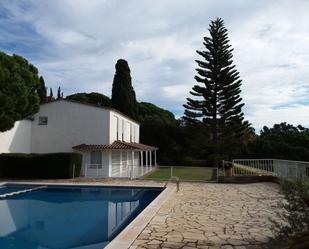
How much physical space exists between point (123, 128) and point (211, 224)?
68.6ft

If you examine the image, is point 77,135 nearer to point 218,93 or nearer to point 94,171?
point 94,171

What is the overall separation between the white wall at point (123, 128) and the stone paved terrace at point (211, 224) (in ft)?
43.2

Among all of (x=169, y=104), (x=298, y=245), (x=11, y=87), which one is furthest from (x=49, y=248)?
(x=169, y=104)

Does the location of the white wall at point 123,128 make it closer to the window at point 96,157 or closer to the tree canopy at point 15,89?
the window at point 96,157

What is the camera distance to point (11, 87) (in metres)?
19.6

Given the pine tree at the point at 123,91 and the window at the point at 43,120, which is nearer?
the window at the point at 43,120

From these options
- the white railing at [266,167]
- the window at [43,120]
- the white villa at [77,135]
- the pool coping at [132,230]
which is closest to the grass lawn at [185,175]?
the white villa at [77,135]

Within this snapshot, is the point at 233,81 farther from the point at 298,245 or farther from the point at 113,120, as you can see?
the point at 298,245

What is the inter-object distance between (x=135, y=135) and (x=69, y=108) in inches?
422

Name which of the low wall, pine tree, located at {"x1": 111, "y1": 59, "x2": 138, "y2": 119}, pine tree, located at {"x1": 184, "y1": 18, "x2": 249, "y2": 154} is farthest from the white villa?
pine tree, located at {"x1": 111, "y1": 59, "x2": 138, "y2": 119}

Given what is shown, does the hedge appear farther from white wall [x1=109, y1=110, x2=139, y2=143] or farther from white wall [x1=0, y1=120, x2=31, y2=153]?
white wall [x1=109, y1=110, x2=139, y2=143]

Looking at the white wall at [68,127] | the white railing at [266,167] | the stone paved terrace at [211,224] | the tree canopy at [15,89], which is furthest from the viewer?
the white wall at [68,127]

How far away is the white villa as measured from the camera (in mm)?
23438

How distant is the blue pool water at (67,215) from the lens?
795cm
